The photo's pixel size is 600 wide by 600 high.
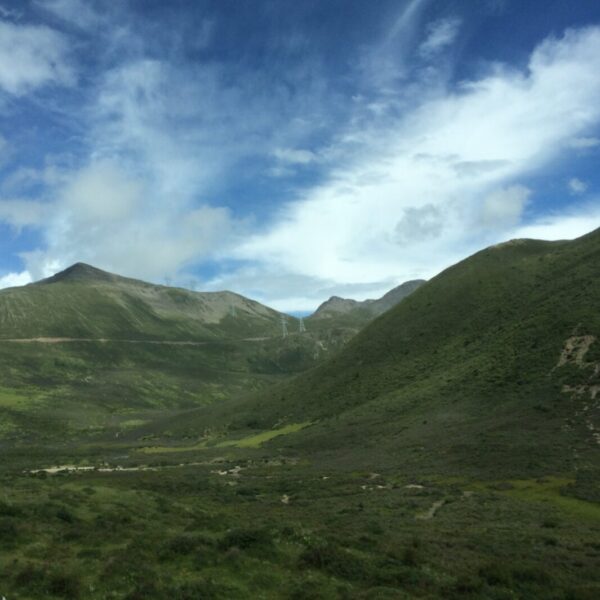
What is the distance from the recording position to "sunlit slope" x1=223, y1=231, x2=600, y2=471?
2653 inches

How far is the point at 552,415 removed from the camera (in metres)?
70.5

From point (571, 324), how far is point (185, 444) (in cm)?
8228

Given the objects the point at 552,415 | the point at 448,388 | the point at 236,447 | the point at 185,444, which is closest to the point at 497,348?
the point at 448,388

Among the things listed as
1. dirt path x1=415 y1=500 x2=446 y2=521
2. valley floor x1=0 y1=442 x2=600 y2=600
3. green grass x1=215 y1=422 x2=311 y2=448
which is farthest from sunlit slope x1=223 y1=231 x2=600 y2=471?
valley floor x1=0 y1=442 x2=600 y2=600

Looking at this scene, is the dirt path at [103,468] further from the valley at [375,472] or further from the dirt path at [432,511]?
the dirt path at [432,511]

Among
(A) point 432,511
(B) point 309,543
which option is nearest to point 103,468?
(A) point 432,511

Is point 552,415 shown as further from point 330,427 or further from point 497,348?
point 330,427

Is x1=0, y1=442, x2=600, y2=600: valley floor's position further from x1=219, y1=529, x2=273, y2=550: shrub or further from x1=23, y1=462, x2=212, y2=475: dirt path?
x1=23, y1=462, x2=212, y2=475: dirt path

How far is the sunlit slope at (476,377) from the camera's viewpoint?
221 feet

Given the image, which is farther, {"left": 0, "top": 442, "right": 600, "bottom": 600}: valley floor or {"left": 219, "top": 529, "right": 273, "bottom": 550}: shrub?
{"left": 219, "top": 529, "right": 273, "bottom": 550}: shrub

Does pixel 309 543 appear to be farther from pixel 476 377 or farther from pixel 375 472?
pixel 476 377

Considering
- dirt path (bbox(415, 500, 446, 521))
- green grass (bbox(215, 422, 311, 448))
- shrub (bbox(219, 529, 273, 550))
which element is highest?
shrub (bbox(219, 529, 273, 550))

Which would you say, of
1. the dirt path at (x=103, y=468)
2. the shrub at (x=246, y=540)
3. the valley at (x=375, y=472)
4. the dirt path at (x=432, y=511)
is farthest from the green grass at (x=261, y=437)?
the shrub at (x=246, y=540)

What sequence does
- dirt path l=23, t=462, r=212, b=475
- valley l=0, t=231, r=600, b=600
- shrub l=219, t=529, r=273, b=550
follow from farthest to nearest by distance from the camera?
dirt path l=23, t=462, r=212, b=475 < shrub l=219, t=529, r=273, b=550 < valley l=0, t=231, r=600, b=600
